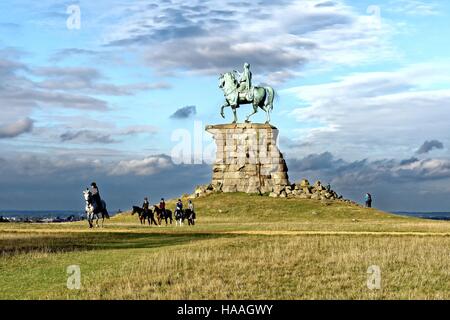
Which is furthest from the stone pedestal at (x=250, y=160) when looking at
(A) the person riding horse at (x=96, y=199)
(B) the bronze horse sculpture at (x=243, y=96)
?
(A) the person riding horse at (x=96, y=199)

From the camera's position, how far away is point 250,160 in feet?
223

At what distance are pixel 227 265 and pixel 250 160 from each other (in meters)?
46.3

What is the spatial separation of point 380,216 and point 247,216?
11830 millimetres

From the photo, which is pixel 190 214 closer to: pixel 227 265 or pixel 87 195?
pixel 87 195

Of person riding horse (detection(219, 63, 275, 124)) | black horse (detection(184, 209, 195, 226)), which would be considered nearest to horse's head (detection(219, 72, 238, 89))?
person riding horse (detection(219, 63, 275, 124))

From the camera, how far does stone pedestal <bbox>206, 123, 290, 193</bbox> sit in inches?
2660

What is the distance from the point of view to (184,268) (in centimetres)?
2120

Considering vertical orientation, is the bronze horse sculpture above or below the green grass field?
above

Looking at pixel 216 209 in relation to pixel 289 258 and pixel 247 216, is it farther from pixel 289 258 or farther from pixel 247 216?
pixel 289 258

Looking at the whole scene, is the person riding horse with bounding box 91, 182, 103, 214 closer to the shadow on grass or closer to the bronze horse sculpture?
the shadow on grass

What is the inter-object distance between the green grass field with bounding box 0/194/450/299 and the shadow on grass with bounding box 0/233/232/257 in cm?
5

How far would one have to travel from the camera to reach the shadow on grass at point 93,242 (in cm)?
2883

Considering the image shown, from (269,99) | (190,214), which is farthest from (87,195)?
(269,99)

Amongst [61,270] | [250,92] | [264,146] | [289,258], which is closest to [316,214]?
[264,146]
